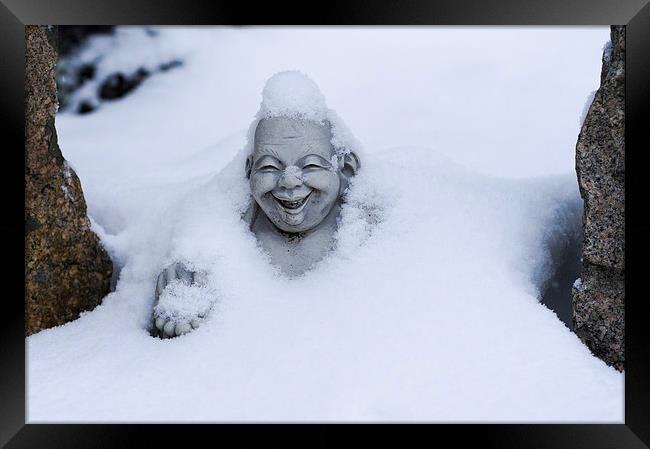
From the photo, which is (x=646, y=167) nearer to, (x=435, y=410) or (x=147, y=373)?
(x=435, y=410)

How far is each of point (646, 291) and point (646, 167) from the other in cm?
32

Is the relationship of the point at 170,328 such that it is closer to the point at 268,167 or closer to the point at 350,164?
the point at 268,167

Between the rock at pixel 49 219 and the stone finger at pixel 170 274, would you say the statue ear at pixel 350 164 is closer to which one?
the stone finger at pixel 170 274

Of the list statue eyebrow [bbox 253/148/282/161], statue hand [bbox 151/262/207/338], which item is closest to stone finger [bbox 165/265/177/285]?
statue hand [bbox 151/262/207/338]

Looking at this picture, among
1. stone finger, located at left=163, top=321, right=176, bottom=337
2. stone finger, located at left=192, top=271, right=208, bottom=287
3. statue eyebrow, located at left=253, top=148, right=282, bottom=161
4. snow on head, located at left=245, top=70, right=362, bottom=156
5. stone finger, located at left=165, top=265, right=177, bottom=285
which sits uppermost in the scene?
snow on head, located at left=245, top=70, right=362, bottom=156

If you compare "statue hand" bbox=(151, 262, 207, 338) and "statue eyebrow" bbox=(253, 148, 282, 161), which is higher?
"statue eyebrow" bbox=(253, 148, 282, 161)

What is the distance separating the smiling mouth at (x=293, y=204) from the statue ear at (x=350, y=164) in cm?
21

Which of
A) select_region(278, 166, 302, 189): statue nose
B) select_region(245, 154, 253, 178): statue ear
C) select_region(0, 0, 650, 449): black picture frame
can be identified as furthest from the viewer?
select_region(245, 154, 253, 178): statue ear

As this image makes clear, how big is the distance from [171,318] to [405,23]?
109 cm

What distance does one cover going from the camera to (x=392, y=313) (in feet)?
7.61

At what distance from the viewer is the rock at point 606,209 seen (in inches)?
91.2

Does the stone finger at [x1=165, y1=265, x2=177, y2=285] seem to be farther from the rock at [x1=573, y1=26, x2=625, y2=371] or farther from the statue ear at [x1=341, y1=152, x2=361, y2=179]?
the rock at [x1=573, y1=26, x2=625, y2=371]

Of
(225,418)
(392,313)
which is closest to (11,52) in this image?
(225,418)

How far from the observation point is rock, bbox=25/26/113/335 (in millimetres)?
2527
